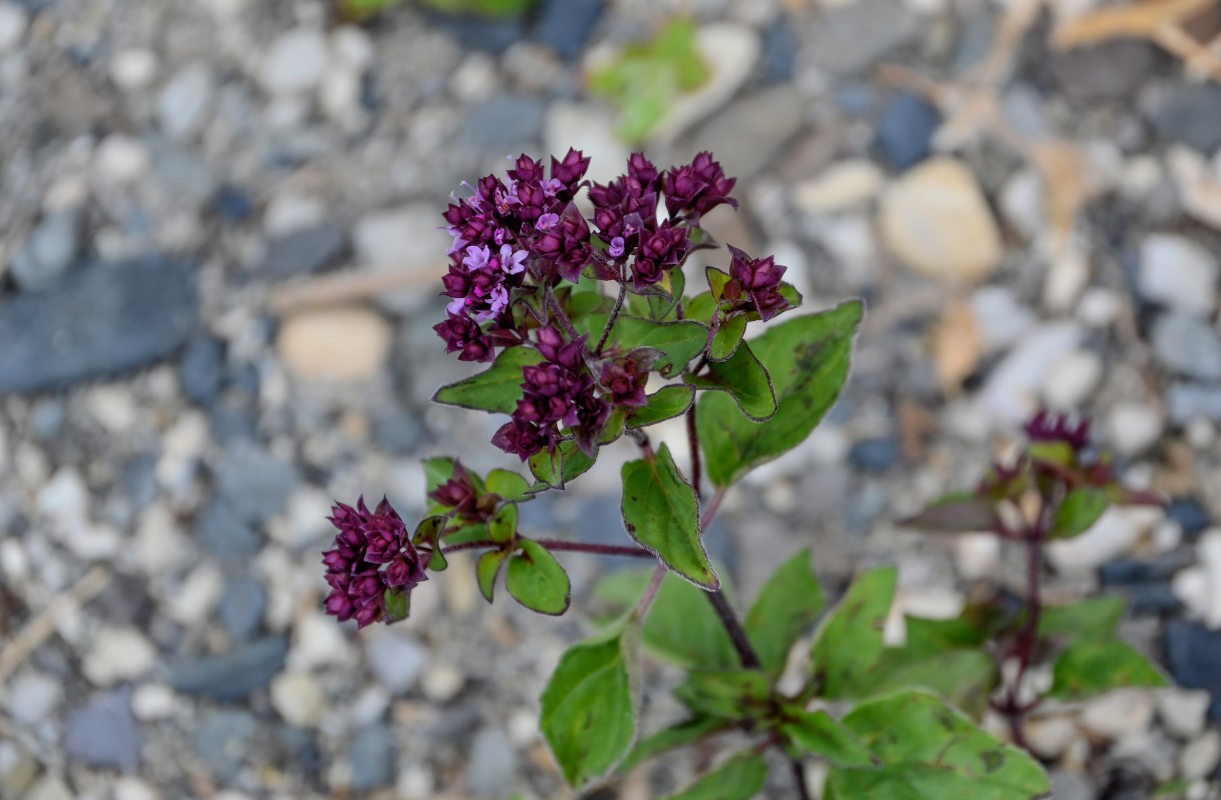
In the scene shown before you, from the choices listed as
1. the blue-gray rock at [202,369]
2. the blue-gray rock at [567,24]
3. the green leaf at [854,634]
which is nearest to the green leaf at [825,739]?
the green leaf at [854,634]

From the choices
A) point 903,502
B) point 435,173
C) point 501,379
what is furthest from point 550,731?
point 435,173

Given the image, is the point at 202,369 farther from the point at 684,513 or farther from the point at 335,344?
the point at 684,513

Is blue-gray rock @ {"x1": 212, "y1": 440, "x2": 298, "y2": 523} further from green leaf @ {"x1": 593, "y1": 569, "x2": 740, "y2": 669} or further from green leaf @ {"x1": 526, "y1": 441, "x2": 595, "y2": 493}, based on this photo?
green leaf @ {"x1": 526, "y1": 441, "x2": 595, "y2": 493}

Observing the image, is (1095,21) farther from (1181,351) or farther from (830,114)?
(1181,351)

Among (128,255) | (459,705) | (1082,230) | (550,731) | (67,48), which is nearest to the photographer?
(550,731)

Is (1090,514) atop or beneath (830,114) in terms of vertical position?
beneath

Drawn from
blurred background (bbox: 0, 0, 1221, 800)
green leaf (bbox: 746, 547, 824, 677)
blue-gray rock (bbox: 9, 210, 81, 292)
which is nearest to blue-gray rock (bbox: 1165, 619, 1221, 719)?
blurred background (bbox: 0, 0, 1221, 800)

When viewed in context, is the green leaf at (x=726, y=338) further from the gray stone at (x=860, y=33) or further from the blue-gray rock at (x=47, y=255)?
the blue-gray rock at (x=47, y=255)

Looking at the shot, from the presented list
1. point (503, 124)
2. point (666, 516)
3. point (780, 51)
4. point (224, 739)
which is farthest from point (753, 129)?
point (224, 739)
